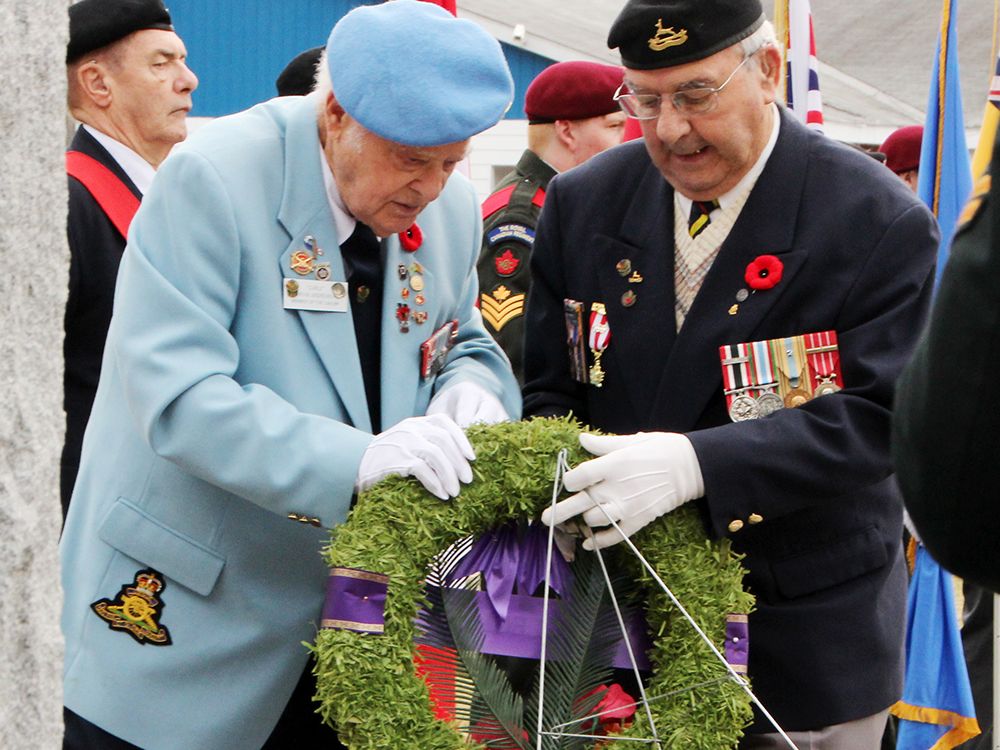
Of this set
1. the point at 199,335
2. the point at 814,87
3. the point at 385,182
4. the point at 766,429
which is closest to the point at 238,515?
the point at 199,335

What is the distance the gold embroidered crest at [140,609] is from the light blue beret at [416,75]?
2.80ft

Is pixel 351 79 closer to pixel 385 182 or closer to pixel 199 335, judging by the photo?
pixel 385 182

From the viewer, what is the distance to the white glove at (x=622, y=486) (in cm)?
229

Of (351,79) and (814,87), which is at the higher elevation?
(351,79)

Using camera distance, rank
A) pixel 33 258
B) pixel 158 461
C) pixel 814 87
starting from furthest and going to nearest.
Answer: pixel 814 87, pixel 158 461, pixel 33 258

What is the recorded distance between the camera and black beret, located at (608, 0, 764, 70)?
2572mm

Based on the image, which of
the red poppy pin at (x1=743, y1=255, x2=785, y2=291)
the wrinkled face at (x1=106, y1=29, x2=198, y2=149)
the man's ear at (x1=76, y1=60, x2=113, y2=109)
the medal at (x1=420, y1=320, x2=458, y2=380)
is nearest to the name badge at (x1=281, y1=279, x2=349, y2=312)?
the medal at (x1=420, y1=320, x2=458, y2=380)

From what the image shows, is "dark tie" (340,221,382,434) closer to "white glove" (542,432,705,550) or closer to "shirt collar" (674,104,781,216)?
"white glove" (542,432,705,550)

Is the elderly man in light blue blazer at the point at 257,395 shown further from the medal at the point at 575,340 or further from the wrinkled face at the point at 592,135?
the wrinkled face at the point at 592,135

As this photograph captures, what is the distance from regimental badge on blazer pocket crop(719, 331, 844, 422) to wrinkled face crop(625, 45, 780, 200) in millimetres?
327

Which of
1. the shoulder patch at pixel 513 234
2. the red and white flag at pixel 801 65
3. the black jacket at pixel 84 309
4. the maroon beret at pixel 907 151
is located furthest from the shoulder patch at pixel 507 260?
the maroon beret at pixel 907 151

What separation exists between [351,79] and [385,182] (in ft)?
0.61

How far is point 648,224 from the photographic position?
2.79 metres

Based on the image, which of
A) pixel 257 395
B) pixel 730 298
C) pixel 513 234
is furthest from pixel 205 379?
pixel 513 234
